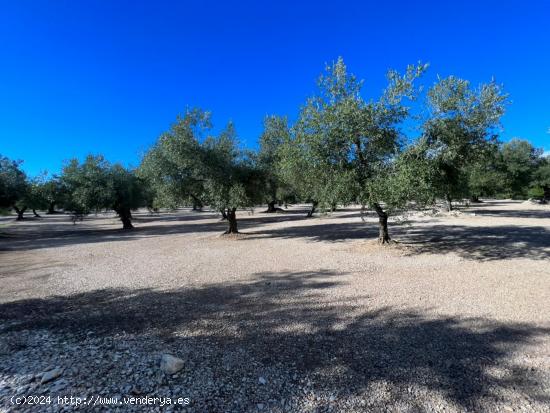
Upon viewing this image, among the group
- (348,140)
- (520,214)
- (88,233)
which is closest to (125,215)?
(88,233)

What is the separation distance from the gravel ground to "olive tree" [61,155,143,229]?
14.0 meters

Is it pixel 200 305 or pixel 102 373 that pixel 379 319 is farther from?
pixel 102 373

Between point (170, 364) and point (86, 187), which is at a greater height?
point (86, 187)

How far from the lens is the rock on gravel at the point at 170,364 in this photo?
335cm

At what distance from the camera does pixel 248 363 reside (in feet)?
11.8

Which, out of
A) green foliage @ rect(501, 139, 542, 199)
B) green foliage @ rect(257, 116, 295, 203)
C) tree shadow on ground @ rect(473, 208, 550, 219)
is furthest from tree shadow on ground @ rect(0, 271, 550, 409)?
green foliage @ rect(501, 139, 542, 199)

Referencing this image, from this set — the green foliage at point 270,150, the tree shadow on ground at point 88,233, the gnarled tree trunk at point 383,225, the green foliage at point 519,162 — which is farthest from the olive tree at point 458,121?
the green foliage at point 519,162

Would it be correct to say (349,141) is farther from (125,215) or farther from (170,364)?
(125,215)

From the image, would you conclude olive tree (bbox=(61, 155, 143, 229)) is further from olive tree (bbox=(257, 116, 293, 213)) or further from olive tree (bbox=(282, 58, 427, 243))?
olive tree (bbox=(282, 58, 427, 243))

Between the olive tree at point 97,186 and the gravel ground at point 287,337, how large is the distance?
14025 mm

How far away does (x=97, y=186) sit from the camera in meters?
22.0

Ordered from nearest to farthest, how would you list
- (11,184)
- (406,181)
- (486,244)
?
1. (406,181)
2. (486,244)
3. (11,184)

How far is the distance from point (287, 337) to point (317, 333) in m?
0.49

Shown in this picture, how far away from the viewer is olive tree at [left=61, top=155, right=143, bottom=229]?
21.8m
